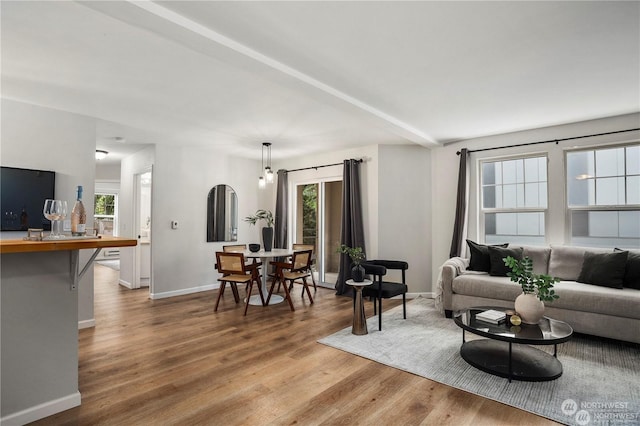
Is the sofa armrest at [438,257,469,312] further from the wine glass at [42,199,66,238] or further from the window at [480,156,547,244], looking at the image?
the wine glass at [42,199,66,238]

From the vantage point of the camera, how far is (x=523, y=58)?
2633 mm

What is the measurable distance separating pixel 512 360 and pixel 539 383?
0.33 m

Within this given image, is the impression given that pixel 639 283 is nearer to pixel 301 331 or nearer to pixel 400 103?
pixel 400 103

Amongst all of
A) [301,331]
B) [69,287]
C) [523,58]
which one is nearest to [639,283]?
[523,58]

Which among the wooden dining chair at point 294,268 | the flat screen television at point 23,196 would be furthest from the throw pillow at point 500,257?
the flat screen television at point 23,196

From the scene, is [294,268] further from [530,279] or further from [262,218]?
[530,279]

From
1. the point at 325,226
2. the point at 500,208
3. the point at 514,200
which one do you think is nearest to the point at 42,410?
the point at 325,226

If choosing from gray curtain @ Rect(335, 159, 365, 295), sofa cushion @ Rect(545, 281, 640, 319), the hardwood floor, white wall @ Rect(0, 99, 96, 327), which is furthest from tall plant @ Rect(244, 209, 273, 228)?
sofa cushion @ Rect(545, 281, 640, 319)

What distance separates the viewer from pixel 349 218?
18.4ft

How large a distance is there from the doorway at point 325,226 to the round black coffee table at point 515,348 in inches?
129

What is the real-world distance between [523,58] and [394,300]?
368cm

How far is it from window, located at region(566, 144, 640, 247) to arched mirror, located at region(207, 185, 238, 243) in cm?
543

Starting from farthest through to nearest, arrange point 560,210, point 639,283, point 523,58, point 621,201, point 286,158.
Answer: point 286,158
point 560,210
point 621,201
point 639,283
point 523,58

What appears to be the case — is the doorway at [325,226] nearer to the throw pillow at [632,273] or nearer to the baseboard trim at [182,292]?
the baseboard trim at [182,292]
